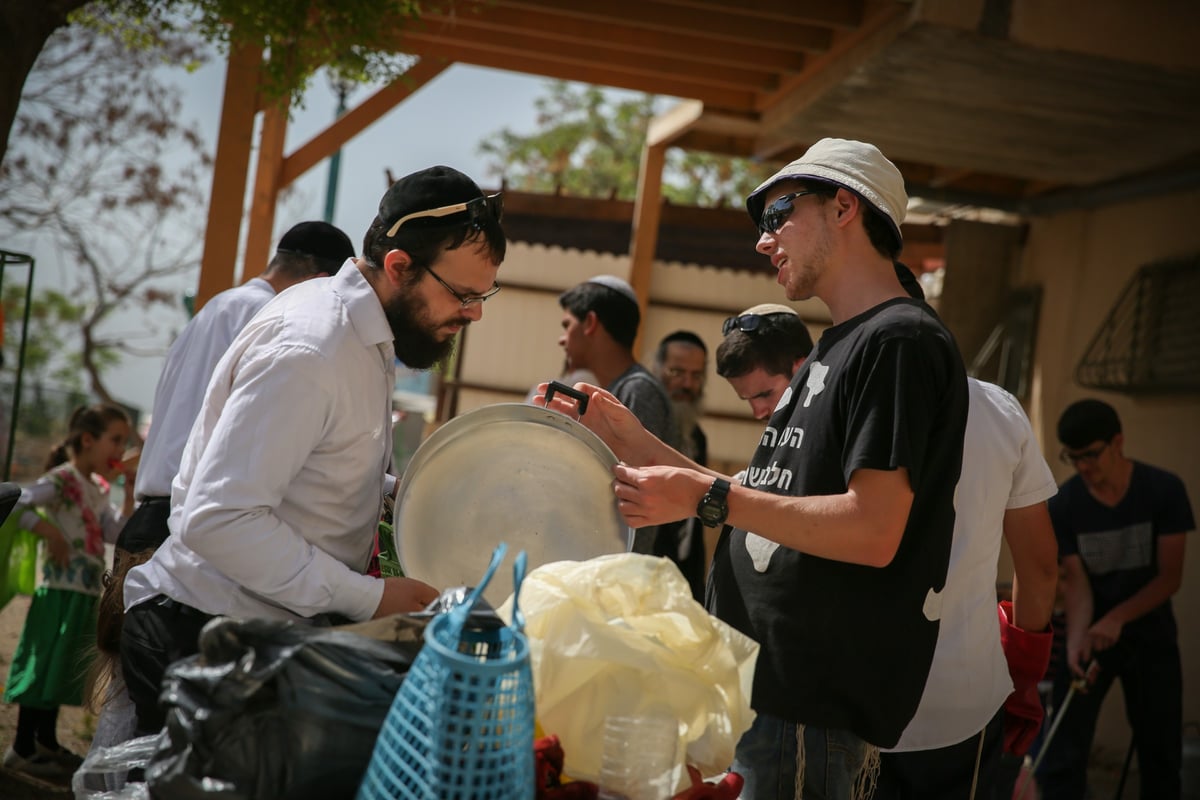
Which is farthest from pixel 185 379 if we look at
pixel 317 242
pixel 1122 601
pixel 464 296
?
pixel 1122 601

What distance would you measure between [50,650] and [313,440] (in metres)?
3.71

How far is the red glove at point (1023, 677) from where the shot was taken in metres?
3.11

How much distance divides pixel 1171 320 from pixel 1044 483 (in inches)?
183

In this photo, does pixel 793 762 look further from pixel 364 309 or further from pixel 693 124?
pixel 693 124

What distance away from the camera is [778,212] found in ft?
7.91

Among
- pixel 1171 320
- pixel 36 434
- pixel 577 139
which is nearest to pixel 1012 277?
pixel 1171 320

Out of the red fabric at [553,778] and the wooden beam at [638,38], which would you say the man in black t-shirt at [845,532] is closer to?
the red fabric at [553,778]

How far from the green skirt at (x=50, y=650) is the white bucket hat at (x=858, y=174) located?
12.8ft

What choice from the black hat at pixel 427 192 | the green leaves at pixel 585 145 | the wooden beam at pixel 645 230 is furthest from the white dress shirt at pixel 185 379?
the green leaves at pixel 585 145

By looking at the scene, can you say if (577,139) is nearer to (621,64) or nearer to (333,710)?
(621,64)

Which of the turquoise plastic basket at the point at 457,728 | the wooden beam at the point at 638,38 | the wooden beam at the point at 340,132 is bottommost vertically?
the turquoise plastic basket at the point at 457,728

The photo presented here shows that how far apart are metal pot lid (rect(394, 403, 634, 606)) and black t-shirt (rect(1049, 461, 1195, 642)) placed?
12.0ft

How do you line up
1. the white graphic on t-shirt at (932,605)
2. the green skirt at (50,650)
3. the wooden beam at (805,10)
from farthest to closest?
the wooden beam at (805,10) < the green skirt at (50,650) < the white graphic on t-shirt at (932,605)

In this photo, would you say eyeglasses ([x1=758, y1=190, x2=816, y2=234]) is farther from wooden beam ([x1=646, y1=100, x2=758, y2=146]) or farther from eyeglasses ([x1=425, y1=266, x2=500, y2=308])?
wooden beam ([x1=646, y1=100, x2=758, y2=146])
